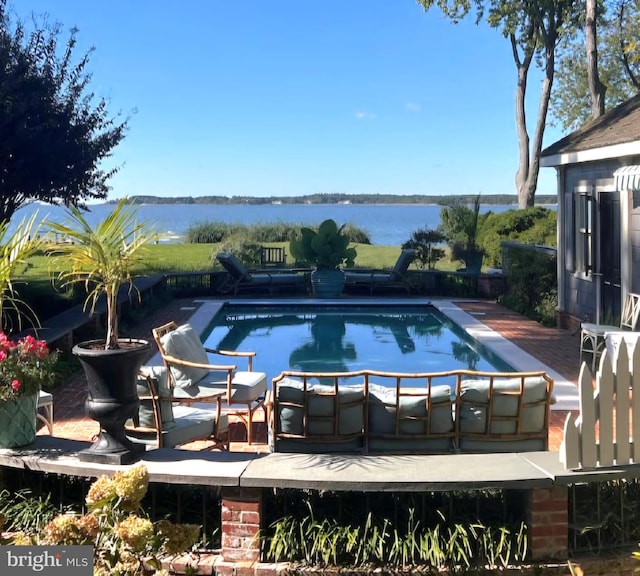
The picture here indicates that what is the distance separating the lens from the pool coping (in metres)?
8.38

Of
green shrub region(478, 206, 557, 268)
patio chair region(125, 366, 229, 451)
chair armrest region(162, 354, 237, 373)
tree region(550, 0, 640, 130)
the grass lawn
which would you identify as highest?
tree region(550, 0, 640, 130)

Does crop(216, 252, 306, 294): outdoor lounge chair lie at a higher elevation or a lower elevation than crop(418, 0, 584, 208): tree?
lower

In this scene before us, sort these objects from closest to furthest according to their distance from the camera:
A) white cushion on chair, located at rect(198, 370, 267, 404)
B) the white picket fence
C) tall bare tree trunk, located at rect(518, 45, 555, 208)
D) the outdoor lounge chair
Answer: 1. the white picket fence
2. white cushion on chair, located at rect(198, 370, 267, 404)
3. the outdoor lounge chair
4. tall bare tree trunk, located at rect(518, 45, 555, 208)

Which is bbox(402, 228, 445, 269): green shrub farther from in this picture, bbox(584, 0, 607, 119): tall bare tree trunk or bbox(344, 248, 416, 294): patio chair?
bbox(584, 0, 607, 119): tall bare tree trunk

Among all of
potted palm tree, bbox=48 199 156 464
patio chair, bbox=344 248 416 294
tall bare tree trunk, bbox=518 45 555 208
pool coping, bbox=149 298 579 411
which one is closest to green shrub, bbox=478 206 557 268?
tall bare tree trunk, bbox=518 45 555 208

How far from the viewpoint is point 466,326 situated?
1320 centimetres

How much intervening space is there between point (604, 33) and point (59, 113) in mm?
27794

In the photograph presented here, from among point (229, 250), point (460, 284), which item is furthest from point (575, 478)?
point (229, 250)

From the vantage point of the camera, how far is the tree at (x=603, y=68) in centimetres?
2836

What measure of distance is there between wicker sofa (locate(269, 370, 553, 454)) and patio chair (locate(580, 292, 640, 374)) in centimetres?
433

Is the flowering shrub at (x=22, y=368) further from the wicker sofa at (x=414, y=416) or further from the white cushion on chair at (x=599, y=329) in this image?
the white cushion on chair at (x=599, y=329)

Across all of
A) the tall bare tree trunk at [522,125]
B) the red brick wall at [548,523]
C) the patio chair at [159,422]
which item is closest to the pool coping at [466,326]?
the red brick wall at [548,523]

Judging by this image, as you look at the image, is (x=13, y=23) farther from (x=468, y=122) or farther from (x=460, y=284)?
(x=468, y=122)

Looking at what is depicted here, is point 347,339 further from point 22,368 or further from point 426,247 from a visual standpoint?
point 22,368
